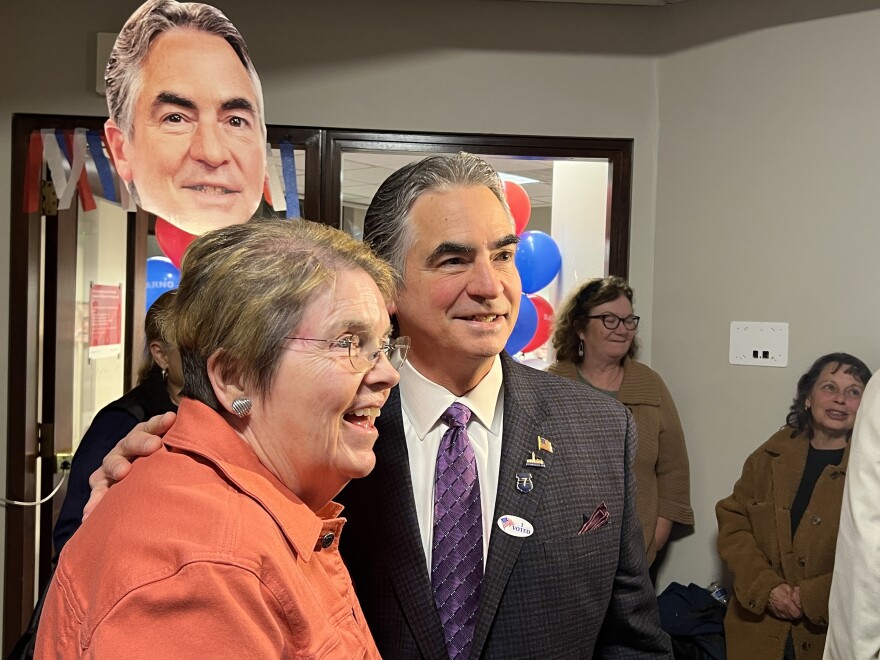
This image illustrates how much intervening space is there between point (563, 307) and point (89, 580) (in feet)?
8.46

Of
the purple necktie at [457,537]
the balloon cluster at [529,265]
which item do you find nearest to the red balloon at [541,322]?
the balloon cluster at [529,265]

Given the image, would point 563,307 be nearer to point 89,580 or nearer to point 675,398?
point 675,398

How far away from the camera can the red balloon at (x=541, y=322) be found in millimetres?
3561

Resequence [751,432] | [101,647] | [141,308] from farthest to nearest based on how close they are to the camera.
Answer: [141,308]
[751,432]
[101,647]

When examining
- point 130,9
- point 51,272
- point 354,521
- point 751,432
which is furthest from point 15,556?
point 751,432

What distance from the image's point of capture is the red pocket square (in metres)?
1.30

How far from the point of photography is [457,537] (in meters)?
1.29

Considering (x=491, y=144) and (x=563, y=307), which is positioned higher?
(x=491, y=144)

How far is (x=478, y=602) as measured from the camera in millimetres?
1248

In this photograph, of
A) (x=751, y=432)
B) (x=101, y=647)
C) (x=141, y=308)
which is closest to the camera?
(x=101, y=647)

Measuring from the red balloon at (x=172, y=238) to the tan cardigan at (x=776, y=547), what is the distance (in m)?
2.26

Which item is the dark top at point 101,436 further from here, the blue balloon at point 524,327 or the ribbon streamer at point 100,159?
the blue balloon at point 524,327

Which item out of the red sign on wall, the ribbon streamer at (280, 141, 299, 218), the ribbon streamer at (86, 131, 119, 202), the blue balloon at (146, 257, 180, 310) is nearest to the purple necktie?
the ribbon streamer at (280, 141, 299, 218)

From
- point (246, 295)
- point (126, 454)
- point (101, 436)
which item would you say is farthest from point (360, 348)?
point (101, 436)
